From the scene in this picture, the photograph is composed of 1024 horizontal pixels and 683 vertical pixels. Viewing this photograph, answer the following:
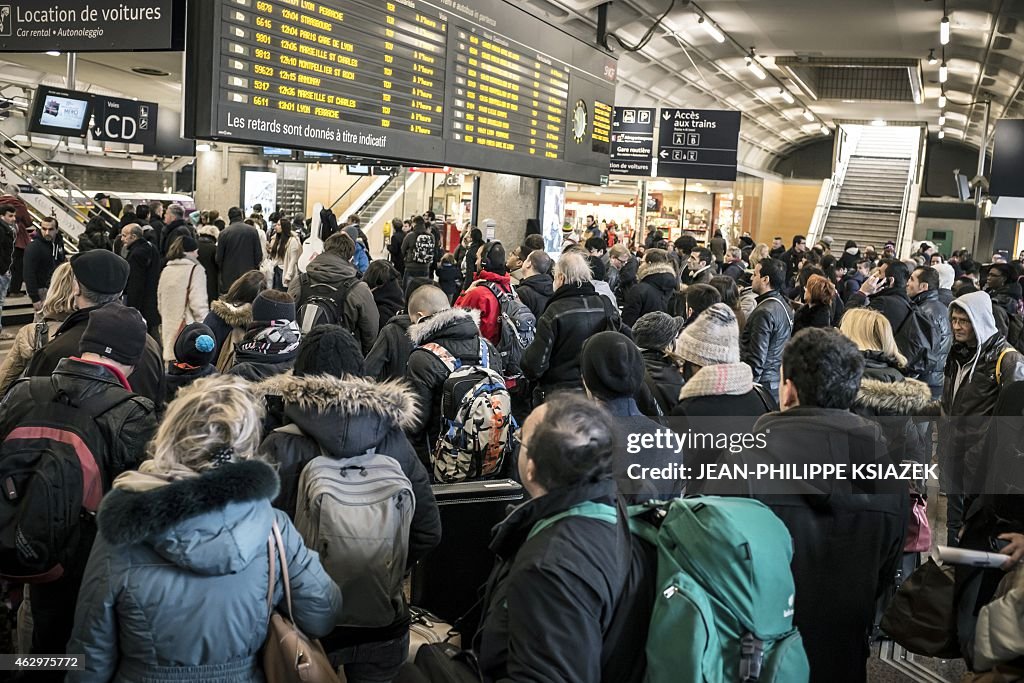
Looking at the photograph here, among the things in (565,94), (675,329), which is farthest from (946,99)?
(675,329)

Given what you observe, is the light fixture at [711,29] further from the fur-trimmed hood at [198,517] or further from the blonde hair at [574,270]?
the fur-trimmed hood at [198,517]

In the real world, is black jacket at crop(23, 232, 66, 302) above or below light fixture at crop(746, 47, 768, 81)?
below

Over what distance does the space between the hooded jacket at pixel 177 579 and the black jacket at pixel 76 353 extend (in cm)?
172

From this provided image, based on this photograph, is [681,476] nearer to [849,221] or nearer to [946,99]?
[946,99]

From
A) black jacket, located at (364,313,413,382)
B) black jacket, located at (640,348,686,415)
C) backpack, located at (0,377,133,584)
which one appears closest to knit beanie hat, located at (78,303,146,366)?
backpack, located at (0,377,133,584)

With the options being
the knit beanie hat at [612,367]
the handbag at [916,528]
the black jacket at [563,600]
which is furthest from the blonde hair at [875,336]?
the black jacket at [563,600]

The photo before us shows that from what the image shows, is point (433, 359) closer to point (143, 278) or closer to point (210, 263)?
point (143, 278)

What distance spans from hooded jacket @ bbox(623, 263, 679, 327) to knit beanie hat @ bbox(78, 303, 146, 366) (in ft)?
18.2

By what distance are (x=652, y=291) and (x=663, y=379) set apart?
3.54 m

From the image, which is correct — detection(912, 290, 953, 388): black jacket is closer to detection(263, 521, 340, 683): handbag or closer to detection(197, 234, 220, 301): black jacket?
detection(263, 521, 340, 683): handbag

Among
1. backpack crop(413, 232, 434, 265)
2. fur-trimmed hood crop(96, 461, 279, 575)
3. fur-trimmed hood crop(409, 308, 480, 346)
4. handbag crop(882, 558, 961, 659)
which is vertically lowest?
handbag crop(882, 558, 961, 659)

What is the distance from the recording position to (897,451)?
3.73 metres

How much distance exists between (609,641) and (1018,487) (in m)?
1.81

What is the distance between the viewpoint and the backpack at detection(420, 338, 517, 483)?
407cm
